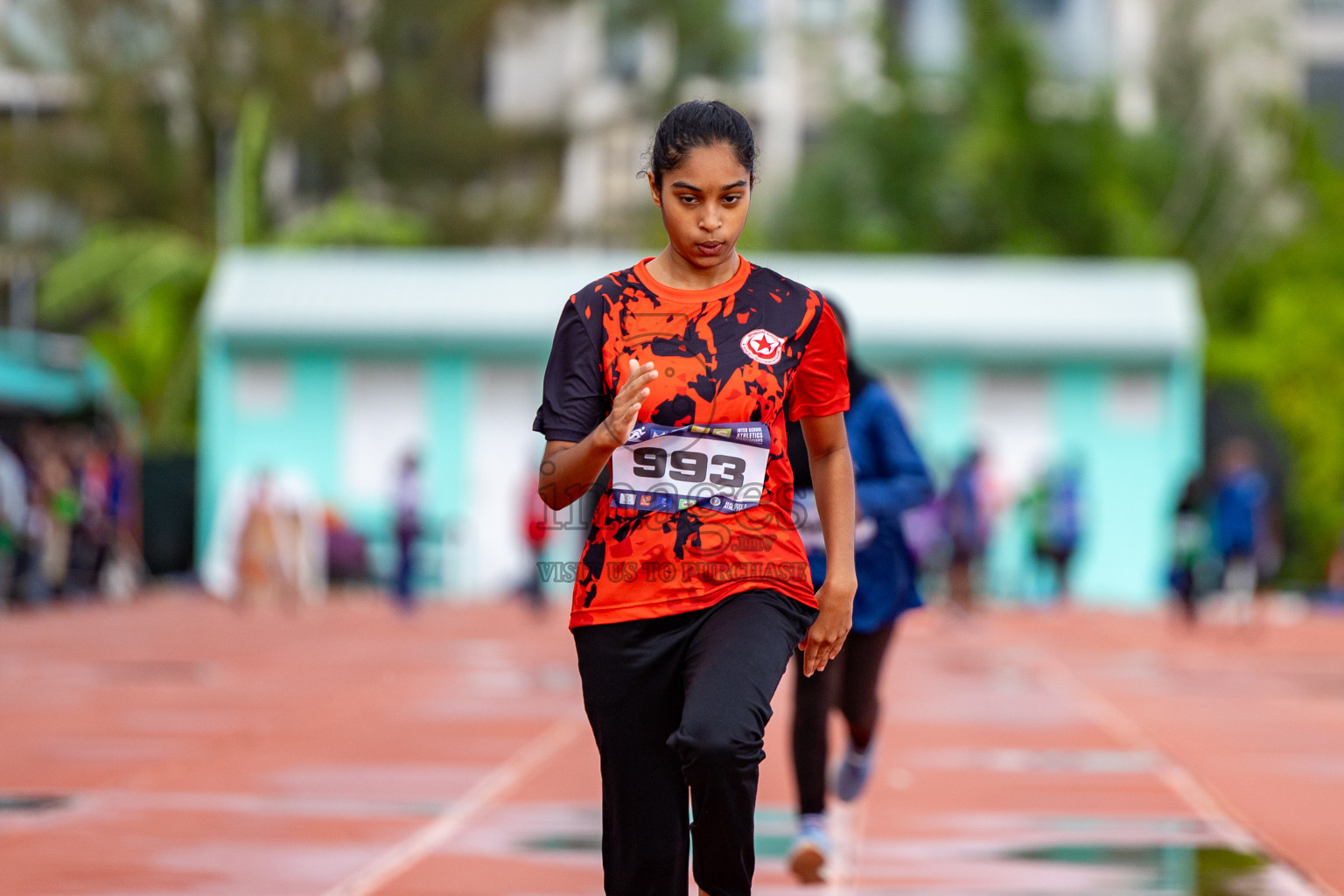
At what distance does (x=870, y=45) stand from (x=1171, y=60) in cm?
654

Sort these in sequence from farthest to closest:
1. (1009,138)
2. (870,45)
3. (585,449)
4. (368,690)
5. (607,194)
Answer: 1. (607,194)
2. (870,45)
3. (1009,138)
4. (368,690)
5. (585,449)

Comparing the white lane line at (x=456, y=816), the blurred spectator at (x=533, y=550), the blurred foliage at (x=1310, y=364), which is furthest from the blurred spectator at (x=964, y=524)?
the white lane line at (x=456, y=816)

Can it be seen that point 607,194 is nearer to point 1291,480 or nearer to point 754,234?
point 754,234

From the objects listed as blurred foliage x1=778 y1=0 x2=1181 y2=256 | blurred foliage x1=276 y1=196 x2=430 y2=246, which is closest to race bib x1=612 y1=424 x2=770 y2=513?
blurred foliage x1=276 y1=196 x2=430 y2=246

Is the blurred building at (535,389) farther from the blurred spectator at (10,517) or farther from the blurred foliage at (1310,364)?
the blurred spectator at (10,517)

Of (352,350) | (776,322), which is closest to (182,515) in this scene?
(352,350)

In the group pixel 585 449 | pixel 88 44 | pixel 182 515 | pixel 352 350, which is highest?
pixel 88 44

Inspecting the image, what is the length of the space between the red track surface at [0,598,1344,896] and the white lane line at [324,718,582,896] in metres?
0.02

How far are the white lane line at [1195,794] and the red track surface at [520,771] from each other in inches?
1.0

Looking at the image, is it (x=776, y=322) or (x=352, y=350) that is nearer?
(x=776, y=322)

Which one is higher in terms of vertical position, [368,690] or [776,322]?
[776,322]

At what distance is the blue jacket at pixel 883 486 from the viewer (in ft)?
23.1

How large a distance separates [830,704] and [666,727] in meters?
2.70

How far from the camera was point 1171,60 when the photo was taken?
147 feet
